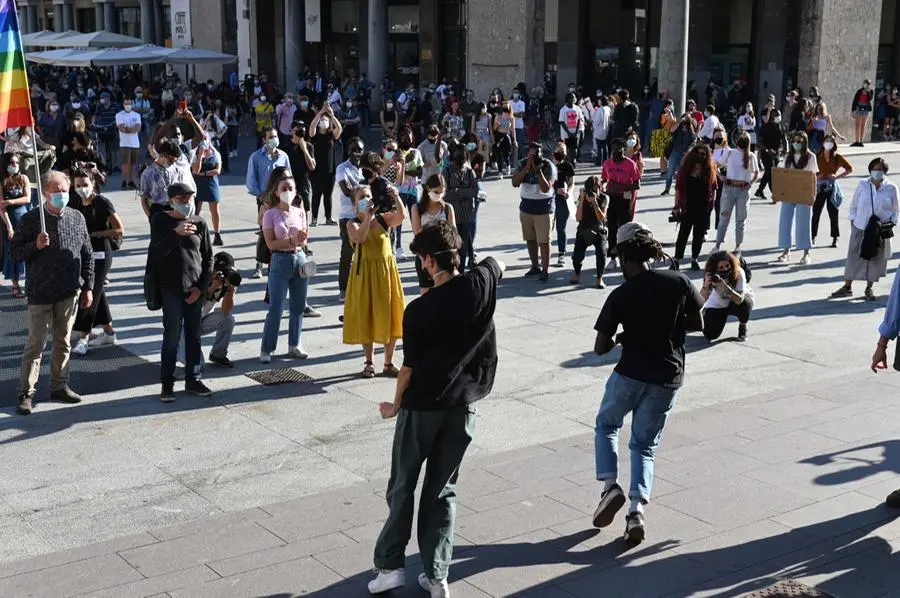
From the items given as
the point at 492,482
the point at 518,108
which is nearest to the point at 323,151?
the point at 492,482

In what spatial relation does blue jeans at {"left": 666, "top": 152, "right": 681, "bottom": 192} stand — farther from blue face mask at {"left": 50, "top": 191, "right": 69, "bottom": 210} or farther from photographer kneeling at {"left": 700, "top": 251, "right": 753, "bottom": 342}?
blue face mask at {"left": 50, "top": 191, "right": 69, "bottom": 210}

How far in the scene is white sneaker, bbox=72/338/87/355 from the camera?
36.2ft

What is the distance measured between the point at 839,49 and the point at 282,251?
1059 inches

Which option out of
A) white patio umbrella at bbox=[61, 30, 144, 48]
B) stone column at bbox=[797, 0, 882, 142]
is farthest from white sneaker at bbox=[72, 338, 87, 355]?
stone column at bbox=[797, 0, 882, 142]

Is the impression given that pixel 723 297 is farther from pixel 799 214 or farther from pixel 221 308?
pixel 221 308

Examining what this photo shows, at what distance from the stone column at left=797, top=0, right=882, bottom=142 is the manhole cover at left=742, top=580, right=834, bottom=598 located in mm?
29281

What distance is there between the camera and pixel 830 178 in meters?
16.7

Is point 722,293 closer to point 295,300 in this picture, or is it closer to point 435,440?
point 295,300

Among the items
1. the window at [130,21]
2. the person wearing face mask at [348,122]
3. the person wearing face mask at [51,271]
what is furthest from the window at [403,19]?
the person wearing face mask at [51,271]

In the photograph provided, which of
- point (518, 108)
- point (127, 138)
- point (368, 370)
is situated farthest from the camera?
point (518, 108)

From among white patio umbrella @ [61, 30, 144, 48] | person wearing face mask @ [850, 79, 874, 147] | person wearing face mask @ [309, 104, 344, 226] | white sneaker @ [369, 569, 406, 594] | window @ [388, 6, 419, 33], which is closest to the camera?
white sneaker @ [369, 569, 406, 594]

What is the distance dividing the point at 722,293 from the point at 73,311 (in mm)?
6170

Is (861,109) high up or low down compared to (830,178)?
up

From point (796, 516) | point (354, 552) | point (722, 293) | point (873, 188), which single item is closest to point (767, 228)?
point (873, 188)
